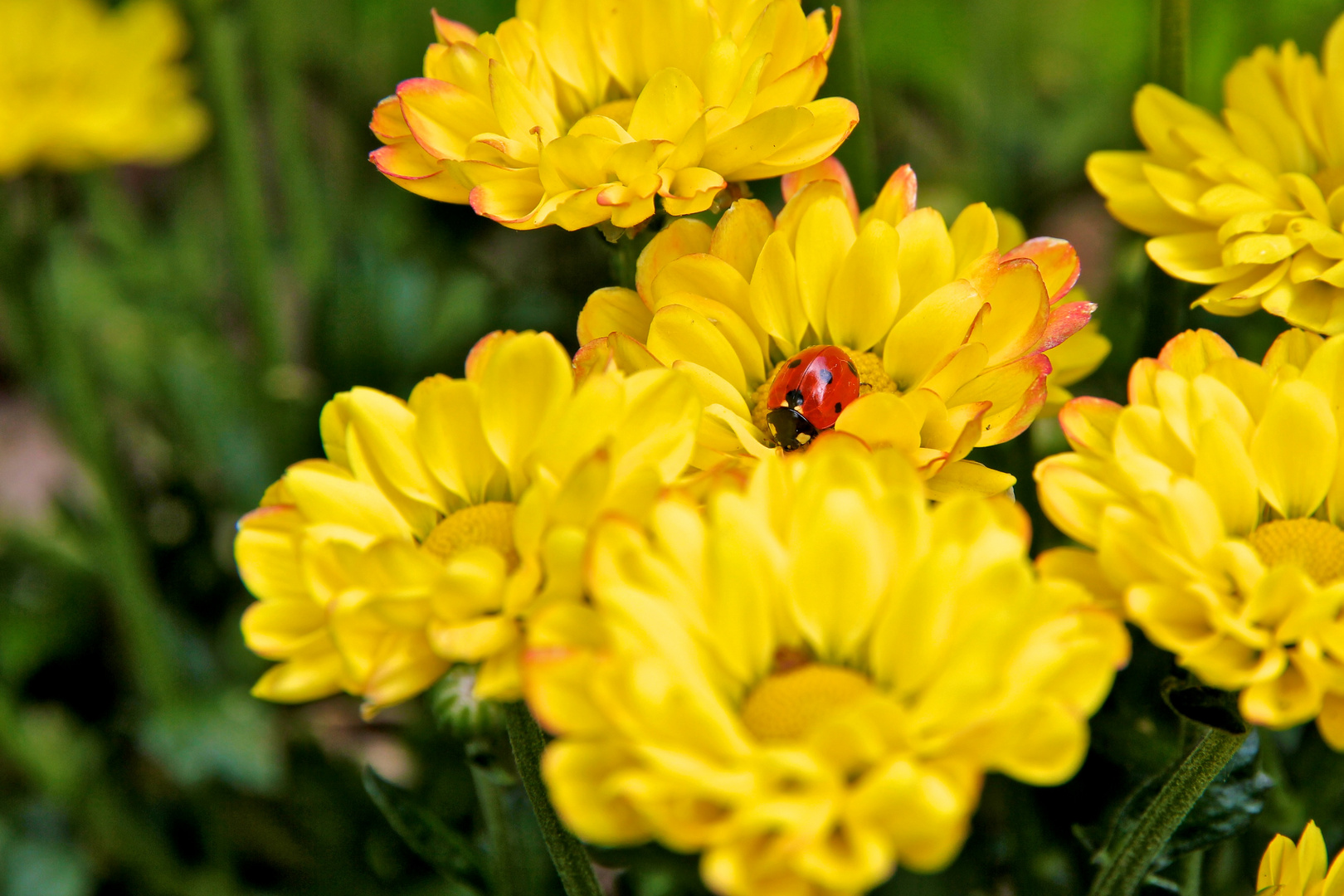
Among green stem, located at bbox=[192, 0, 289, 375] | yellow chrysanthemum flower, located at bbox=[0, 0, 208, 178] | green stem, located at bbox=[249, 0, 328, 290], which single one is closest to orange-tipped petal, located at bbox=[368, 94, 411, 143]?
green stem, located at bbox=[192, 0, 289, 375]

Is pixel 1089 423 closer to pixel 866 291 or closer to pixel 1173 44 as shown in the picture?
pixel 866 291

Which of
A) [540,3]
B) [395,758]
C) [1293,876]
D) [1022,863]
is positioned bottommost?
[395,758]

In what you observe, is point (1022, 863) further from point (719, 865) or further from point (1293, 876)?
point (719, 865)

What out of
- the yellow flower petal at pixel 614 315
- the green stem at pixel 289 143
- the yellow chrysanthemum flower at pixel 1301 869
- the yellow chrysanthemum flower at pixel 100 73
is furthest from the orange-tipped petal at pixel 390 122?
the yellow chrysanthemum flower at pixel 100 73

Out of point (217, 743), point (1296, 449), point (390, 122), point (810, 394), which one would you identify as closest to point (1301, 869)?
point (1296, 449)

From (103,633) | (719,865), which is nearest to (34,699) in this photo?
(103,633)

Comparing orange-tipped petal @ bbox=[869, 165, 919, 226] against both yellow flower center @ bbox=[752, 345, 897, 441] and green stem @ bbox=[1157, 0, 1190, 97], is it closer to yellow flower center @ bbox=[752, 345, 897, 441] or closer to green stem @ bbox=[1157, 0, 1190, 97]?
yellow flower center @ bbox=[752, 345, 897, 441]
